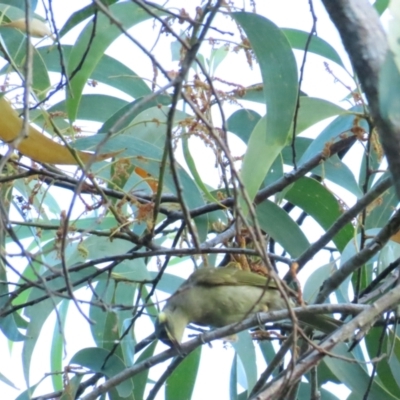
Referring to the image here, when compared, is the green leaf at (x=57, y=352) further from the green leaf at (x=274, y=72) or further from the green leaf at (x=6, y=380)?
the green leaf at (x=274, y=72)

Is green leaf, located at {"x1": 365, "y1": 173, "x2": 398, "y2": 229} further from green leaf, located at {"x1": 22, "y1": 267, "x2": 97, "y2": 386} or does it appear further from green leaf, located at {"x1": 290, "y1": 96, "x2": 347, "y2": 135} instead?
green leaf, located at {"x1": 22, "y1": 267, "x2": 97, "y2": 386}

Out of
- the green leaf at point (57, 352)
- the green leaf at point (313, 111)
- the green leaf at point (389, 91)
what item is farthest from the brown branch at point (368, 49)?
the green leaf at point (57, 352)

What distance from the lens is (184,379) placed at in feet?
6.08

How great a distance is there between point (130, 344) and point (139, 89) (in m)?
0.66

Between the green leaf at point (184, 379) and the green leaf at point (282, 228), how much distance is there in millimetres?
364

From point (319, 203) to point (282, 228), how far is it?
13 cm

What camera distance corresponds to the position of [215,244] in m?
1.62

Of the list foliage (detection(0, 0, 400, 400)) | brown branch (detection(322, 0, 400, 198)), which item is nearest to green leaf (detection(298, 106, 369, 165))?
foliage (detection(0, 0, 400, 400))

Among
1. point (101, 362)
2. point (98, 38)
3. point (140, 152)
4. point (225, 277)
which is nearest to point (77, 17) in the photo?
point (98, 38)

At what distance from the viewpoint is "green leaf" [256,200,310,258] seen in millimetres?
1722

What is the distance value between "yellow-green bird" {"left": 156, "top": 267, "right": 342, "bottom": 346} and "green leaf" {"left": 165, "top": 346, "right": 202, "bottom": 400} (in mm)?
193

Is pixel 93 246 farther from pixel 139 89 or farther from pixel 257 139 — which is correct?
pixel 257 139

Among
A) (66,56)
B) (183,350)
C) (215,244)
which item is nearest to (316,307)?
(183,350)

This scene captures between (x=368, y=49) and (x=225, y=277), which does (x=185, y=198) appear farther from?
(x=368, y=49)
